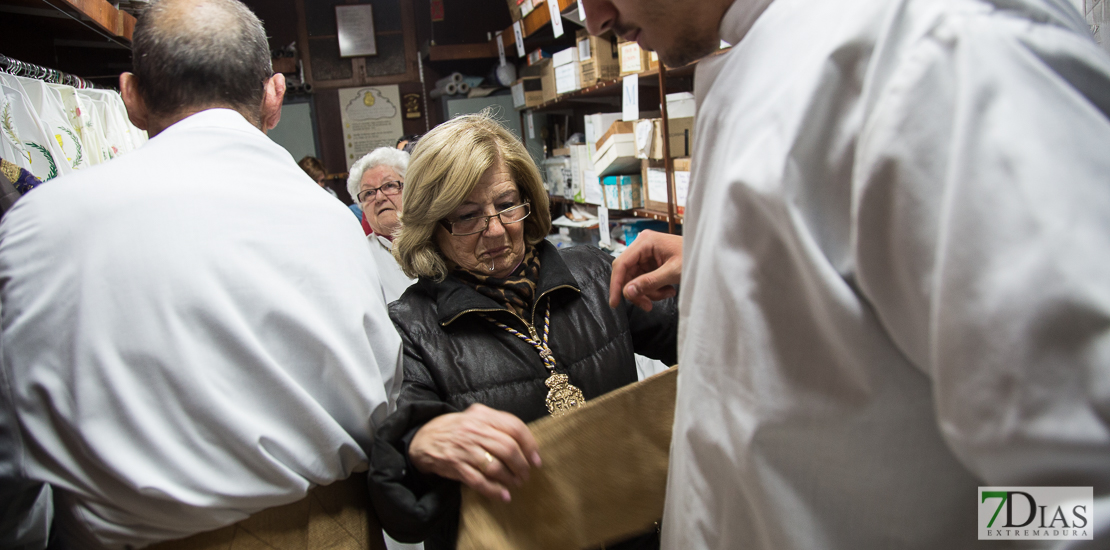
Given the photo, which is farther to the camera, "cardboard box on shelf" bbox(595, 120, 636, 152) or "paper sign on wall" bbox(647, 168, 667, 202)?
"cardboard box on shelf" bbox(595, 120, 636, 152)

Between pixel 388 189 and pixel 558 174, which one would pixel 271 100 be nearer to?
pixel 388 189

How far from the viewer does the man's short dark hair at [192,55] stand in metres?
0.98

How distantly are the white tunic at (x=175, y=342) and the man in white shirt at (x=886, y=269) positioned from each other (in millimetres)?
553

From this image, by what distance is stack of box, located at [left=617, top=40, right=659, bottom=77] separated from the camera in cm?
279

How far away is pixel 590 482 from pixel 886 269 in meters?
0.63

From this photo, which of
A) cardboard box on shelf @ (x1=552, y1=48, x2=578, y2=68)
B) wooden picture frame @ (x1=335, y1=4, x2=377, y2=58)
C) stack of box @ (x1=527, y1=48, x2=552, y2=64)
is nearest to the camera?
cardboard box on shelf @ (x1=552, y1=48, x2=578, y2=68)

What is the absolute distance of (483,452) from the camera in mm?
921

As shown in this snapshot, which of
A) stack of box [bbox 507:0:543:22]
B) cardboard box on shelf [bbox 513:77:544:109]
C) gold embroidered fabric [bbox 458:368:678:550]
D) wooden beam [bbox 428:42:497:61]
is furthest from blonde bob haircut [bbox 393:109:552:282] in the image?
wooden beam [bbox 428:42:497:61]

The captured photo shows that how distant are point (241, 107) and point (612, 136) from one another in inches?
93.3

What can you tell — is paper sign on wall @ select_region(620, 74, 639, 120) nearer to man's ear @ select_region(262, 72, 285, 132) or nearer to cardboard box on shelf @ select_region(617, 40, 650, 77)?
cardboard box on shelf @ select_region(617, 40, 650, 77)

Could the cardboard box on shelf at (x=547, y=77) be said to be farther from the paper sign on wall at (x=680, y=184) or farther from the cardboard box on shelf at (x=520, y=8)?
the paper sign on wall at (x=680, y=184)

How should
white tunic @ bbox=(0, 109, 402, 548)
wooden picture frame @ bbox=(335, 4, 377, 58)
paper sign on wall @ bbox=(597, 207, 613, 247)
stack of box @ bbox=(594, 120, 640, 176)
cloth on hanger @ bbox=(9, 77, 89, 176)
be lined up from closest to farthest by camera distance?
white tunic @ bbox=(0, 109, 402, 548)
cloth on hanger @ bbox=(9, 77, 89, 176)
stack of box @ bbox=(594, 120, 640, 176)
paper sign on wall @ bbox=(597, 207, 613, 247)
wooden picture frame @ bbox=(335, 4, 377, 58)

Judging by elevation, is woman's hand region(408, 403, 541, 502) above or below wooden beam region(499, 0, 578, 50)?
below

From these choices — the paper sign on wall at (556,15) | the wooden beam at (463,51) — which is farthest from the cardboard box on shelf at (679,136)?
the wooden beam at (463,51)
